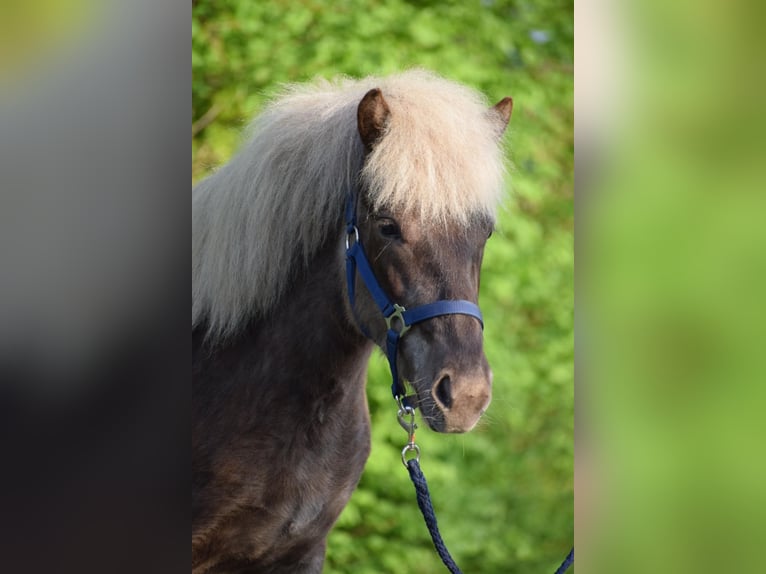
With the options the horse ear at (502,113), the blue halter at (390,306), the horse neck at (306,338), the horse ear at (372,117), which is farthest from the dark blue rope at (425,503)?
the horse ear at (502,113)

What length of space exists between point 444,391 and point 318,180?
0.55 metres

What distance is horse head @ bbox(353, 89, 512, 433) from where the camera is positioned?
1435 mm

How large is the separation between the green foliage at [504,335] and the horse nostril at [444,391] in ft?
4.37

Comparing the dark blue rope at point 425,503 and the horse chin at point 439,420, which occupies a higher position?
the horse chin at point 439,420

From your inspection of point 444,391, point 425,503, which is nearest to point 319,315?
point 444,391

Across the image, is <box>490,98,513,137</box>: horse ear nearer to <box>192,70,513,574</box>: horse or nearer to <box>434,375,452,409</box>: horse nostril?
<box>192,70,513,574</box>: horse

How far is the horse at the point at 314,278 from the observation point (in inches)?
58.9
